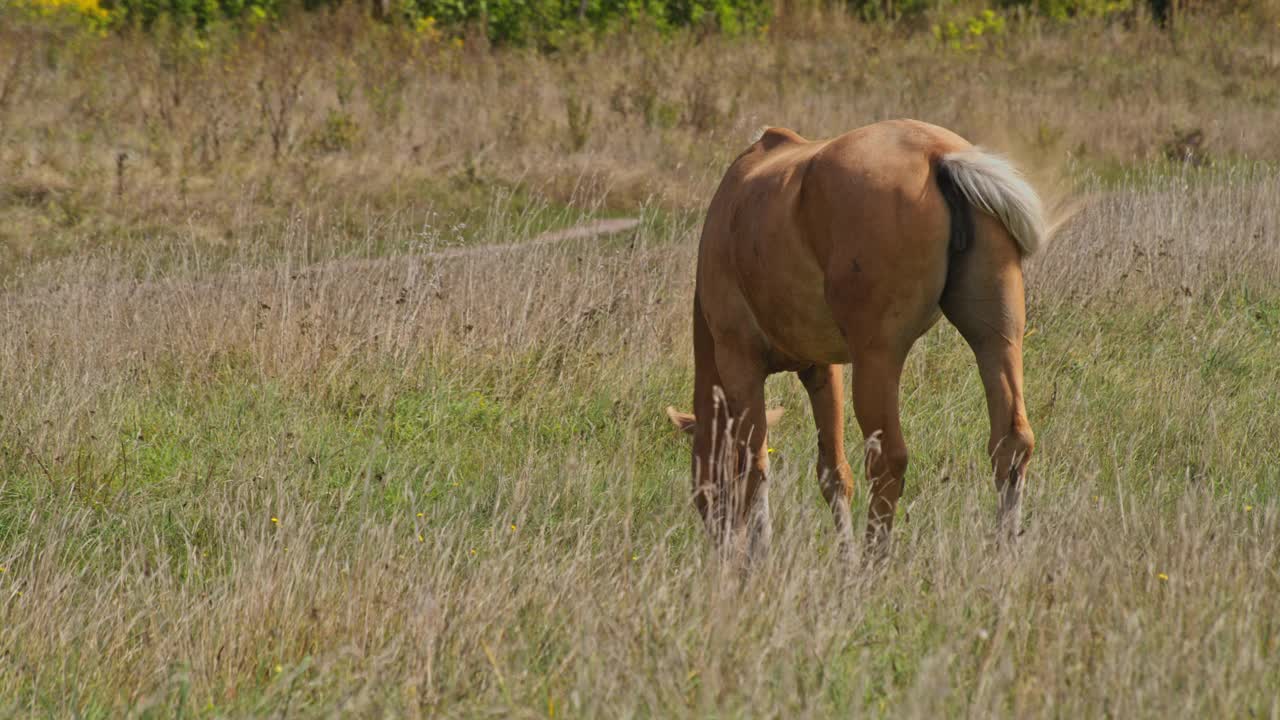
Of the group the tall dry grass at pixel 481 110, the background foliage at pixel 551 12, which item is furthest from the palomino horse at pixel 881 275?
the background foliage at pixel 551 12

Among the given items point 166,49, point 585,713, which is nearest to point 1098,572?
point 585,713

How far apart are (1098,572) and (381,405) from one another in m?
3.61

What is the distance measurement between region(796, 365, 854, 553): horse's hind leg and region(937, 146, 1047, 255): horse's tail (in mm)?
952

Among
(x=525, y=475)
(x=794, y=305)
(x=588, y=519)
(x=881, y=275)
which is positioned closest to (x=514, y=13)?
(x=525, y=475)

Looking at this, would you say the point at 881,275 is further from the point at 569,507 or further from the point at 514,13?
the point at 514,13

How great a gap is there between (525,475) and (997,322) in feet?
6.01

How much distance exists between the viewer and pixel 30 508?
4.81m

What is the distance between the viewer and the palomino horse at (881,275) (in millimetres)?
3887

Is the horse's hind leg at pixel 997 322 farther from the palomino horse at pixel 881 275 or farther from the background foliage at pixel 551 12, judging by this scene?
the background foliage at pixel 551 12

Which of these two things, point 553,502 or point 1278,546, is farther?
point 553,502

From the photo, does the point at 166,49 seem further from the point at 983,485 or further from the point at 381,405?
the point at 983,485

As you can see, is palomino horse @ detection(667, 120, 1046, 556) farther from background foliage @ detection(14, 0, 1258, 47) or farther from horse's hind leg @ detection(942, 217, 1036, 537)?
background foliage @ detection(14, 0, 1258, 47)

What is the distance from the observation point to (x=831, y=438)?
15.3 ft

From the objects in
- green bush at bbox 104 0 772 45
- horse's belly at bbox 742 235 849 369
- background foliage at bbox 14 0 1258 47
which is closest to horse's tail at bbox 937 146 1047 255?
horse's belly at bbox 742 235 849 369
